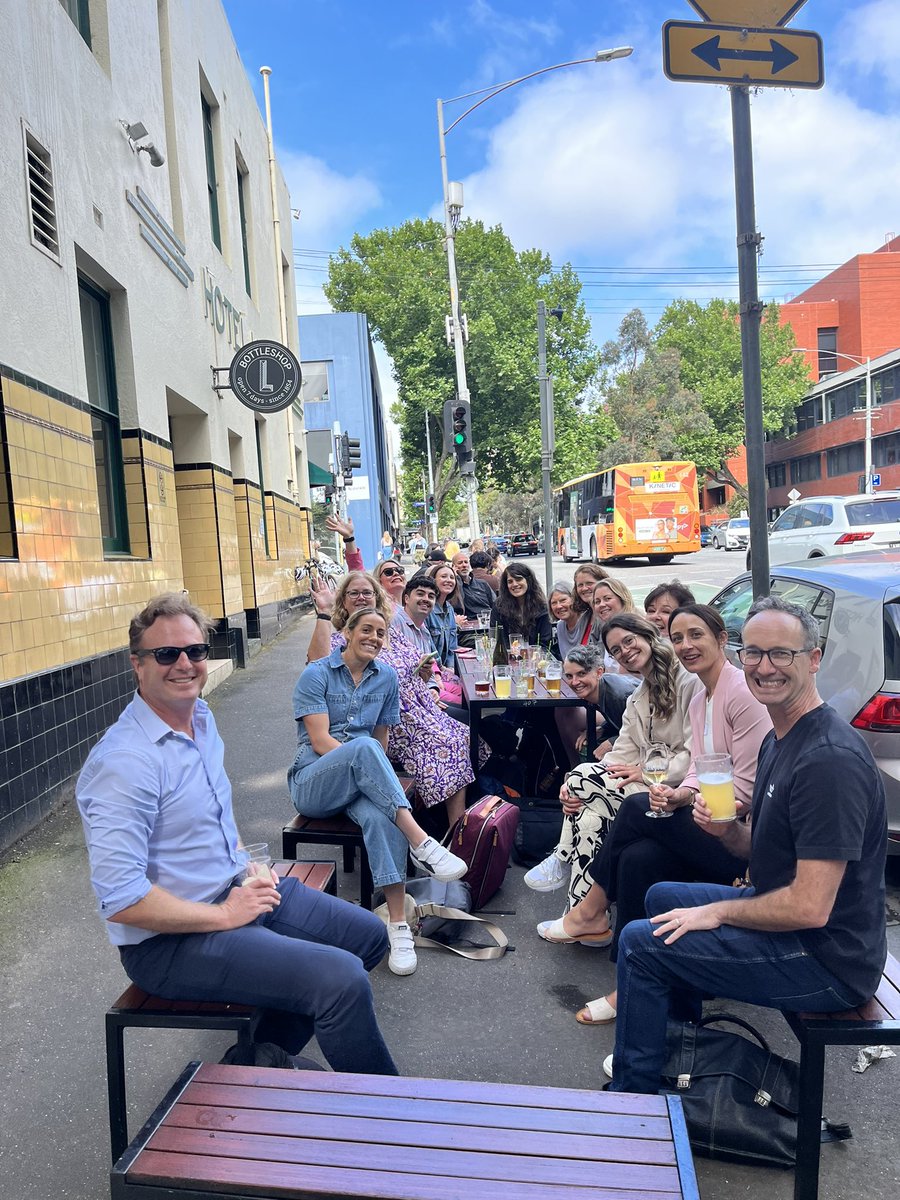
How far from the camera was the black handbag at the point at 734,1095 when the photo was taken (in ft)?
7.61

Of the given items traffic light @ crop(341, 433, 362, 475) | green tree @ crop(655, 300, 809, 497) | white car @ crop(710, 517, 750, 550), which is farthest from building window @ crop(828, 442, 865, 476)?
traffic light @ crop(341, 433, 362, 475)

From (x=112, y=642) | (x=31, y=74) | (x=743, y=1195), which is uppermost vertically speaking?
(x=31, y=74)

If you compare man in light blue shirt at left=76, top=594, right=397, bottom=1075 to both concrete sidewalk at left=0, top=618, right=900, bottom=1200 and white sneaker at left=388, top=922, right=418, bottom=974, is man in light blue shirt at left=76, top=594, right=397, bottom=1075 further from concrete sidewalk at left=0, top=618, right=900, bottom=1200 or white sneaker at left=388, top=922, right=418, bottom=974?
white sneaker at left=388, top=922, right=418, bottom=974

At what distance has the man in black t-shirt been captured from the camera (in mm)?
2074

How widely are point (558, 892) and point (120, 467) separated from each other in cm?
570

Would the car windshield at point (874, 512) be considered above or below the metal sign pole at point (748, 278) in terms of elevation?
below

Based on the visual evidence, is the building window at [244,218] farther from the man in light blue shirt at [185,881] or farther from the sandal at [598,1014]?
the sandal at [598,1014]

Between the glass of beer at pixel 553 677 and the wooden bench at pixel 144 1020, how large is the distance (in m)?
3.07

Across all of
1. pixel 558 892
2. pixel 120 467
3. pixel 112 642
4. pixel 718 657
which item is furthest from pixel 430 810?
pixel 120 467

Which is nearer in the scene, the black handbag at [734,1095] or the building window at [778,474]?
the black handbag at [734,1095]

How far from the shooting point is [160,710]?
2416 mm

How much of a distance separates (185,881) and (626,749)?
6.67ft

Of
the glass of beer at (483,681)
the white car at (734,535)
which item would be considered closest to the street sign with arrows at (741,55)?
the glass of beer at (483,681)

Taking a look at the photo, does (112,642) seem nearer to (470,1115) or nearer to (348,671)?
(348,671)
